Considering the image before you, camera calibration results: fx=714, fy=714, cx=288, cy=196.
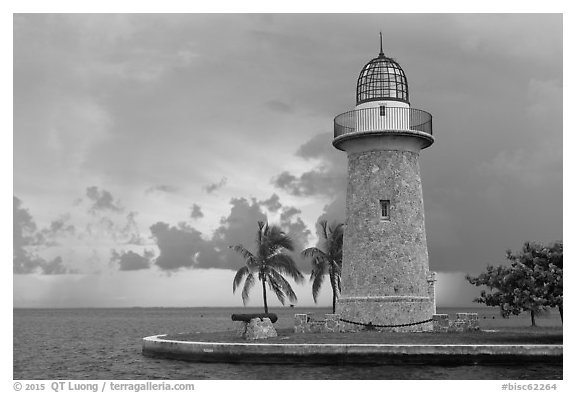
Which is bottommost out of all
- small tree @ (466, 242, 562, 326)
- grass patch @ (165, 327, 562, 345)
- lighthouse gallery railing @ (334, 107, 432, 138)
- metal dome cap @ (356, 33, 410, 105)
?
grass patch @ (165, 327, 562, 345)

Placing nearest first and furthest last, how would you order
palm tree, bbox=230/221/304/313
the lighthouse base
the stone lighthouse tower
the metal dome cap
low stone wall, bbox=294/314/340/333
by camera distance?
the lighthouse base < the stone lighthouse tower < low stone wall, bbox=294/314/340/333 < the metal dome cap < palm tree, bbox=230/221/304/313

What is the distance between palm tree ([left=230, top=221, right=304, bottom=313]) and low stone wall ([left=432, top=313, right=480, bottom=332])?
12.5m

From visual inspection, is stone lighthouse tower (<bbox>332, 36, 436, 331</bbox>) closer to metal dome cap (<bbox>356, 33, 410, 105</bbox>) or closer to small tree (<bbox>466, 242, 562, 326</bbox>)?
metal dome cap (<bbox>356, 33, 410, 105</bbox>)

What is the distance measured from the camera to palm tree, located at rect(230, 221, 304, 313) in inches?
1784

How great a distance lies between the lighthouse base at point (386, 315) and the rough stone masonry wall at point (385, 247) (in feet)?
0.16

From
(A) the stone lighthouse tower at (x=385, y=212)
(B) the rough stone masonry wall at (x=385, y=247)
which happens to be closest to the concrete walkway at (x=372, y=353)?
(A) the stone lighthouse tower at (x=385, y=212)

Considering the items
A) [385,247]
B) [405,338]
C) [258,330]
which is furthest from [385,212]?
[258,330]

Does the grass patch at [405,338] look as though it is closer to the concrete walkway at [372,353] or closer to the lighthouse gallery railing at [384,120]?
the concrete walkway at [372,353]

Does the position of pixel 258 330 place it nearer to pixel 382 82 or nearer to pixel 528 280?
pixel 528 280

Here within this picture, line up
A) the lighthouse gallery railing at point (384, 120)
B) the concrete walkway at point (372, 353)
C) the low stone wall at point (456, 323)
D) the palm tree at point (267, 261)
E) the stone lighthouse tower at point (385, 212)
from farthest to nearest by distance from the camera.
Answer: the palm tree at point (267, 261), the lighthouse gallery railing at point (384, 120), the low stone wall at point (456, 323), the stone lighthouse tower at point (385, 212), the concrete walkway at point (372, 353)

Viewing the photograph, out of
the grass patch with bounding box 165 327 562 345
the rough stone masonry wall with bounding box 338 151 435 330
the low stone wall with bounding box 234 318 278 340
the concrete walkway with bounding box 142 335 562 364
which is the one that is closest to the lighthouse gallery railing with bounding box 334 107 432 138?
the rough stone masonry wall with bounding box 338 151 435 330

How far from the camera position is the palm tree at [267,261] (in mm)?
45312
